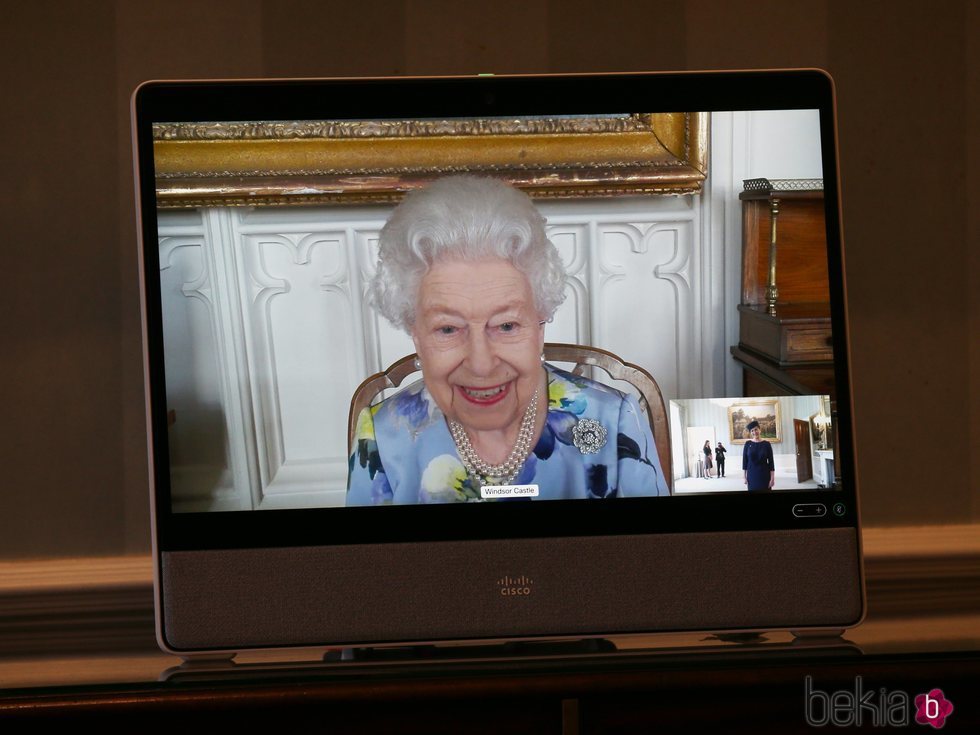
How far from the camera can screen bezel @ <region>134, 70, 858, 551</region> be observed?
0.92 metres

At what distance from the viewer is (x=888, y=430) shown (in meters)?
Result: 1.32

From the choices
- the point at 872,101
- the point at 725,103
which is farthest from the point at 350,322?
the point at 872,101

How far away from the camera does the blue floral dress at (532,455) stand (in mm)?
935

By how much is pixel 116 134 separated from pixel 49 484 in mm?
522

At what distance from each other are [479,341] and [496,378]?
4 centimetres

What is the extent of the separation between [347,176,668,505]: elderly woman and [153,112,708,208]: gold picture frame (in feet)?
0.10

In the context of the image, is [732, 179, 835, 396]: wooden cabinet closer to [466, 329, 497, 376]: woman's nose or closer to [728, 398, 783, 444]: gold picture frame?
[728, 398, 783, 444]: gold picture frame

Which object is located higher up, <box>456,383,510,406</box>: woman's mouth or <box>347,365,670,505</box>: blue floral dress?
<box>456,383,510,406</box>: woman's mouth

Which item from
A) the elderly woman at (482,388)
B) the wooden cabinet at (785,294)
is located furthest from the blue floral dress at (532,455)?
the wooden cabinet at (785,294)

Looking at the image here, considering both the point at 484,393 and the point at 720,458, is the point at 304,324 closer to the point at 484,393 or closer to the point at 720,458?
the point at 484,393

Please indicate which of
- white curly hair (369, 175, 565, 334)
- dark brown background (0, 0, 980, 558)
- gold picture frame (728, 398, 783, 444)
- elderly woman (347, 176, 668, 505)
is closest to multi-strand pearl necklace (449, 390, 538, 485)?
elderly woman (347, 176, 668, 505)

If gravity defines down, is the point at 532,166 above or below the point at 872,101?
below

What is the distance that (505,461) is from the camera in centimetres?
94

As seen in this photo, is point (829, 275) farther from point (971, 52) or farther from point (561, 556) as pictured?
point (971, 52)
